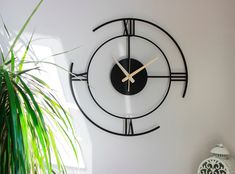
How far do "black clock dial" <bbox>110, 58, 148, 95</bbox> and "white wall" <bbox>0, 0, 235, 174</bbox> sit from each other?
18 cm

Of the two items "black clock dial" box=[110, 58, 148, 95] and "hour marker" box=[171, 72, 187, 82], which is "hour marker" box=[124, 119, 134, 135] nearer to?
"black clock dial" box=[110, 58, 148, 95]

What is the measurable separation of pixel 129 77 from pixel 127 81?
0.03 meters

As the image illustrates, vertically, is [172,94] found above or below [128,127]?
above

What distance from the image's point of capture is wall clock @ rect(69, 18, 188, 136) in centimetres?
185

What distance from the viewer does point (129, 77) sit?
1.86m

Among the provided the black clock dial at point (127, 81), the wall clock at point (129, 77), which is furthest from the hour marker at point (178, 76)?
the black clock dial at point (127, 81)

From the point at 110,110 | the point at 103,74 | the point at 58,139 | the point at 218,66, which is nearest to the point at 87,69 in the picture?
the point at 103,74

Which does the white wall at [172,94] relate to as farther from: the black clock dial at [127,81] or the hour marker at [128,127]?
the black clock dial at [127,81]

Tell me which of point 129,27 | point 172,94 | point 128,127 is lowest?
point 128,127

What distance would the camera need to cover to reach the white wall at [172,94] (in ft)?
5.88

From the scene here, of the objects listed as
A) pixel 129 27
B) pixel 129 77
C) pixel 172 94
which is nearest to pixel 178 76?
pixel 172 94

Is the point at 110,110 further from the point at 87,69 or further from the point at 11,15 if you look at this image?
the point at 11,15

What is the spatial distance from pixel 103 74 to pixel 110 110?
213 millimetres

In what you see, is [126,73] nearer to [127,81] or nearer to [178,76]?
[127,81]
